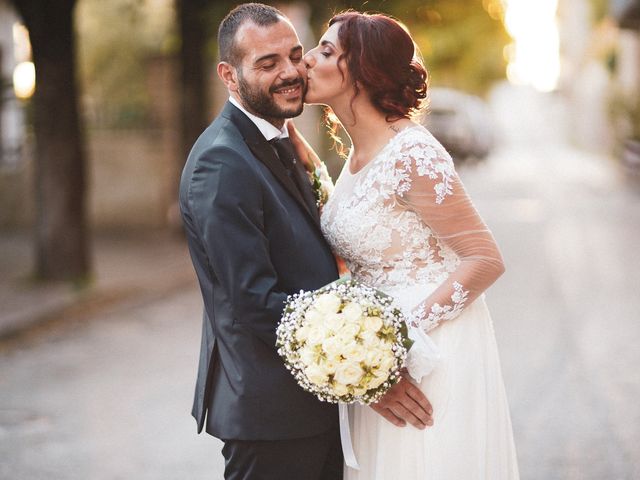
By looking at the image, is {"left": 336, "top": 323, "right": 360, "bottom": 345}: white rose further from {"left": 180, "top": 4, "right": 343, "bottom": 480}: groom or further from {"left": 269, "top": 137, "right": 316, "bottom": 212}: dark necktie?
{"left": 269, "top": 137, "right": 316, "bottom": 212}: dark necktie

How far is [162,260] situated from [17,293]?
3.00m

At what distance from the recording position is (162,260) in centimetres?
1299

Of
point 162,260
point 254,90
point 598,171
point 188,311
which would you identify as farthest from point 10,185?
point 598,171

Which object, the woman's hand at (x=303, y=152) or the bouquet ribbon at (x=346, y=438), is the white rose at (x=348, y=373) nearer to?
the bouquet ribbon at (x=346, y=438)

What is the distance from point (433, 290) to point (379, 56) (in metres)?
0.84

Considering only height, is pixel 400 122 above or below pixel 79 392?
above

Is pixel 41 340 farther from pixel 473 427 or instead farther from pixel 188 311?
pixel 473 427

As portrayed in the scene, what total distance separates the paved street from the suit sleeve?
2.71 metres

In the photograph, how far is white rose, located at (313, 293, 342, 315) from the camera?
2625mm

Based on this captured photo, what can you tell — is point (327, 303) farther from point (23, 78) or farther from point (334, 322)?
point (23, 78)

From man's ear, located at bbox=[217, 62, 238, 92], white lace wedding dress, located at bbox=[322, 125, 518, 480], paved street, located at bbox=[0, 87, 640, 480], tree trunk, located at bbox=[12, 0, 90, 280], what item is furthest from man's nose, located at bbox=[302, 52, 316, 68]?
tree trunk, located at bbox=[12, 0, 90, 280]

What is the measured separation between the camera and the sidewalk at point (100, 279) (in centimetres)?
945

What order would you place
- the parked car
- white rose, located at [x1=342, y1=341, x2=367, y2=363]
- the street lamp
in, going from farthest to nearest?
the parked car, the street lamp, white rose, located at [x1=342, y1=341, x2=367, y2=363]

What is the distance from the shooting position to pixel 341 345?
258cm
